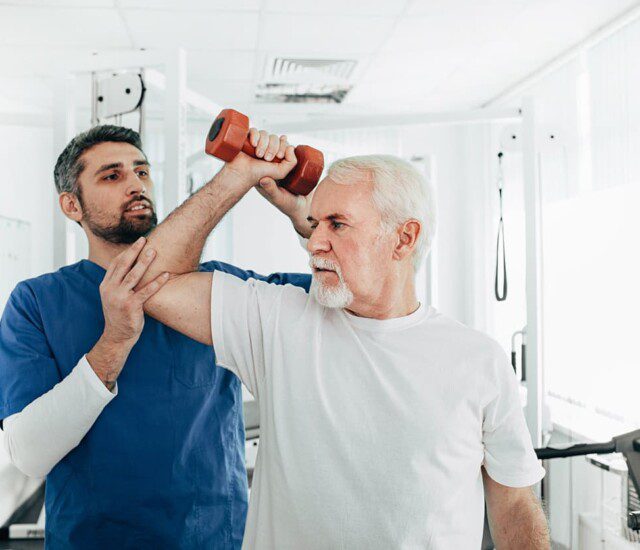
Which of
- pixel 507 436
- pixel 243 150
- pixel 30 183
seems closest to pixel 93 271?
pixel 243 150

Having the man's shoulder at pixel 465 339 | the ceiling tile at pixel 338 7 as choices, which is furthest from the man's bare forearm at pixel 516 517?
the ceiling tile at pixel 338 7

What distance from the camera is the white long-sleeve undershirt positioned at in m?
1.11

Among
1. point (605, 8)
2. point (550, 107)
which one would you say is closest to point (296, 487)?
point (605, 8)

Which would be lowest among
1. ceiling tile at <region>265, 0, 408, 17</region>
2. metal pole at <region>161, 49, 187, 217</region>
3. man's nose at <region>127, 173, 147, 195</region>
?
man's nose at <region>127, 173, 147, 195</region>

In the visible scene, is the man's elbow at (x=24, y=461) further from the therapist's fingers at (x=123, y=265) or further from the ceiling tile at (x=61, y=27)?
the ceiling tile at (x=61, y=27)

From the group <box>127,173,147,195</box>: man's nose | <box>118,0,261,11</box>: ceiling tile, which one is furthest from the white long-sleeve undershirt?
<box>118,0,261,11</box>: ceiling tile

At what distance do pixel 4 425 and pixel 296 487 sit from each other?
60cm

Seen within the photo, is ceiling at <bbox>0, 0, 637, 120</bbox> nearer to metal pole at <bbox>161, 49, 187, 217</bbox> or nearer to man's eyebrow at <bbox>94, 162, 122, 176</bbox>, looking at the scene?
metal pole at <bbox>161, 49, 187, 217</bbox>

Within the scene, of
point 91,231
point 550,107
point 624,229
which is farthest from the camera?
point 550,107

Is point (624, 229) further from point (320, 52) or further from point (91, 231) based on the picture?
point (91, 231)

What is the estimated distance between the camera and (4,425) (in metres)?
1.21

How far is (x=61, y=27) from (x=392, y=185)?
2.83 metres

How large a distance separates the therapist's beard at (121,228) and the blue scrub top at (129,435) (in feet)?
0.37

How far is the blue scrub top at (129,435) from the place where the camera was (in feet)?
4.11
